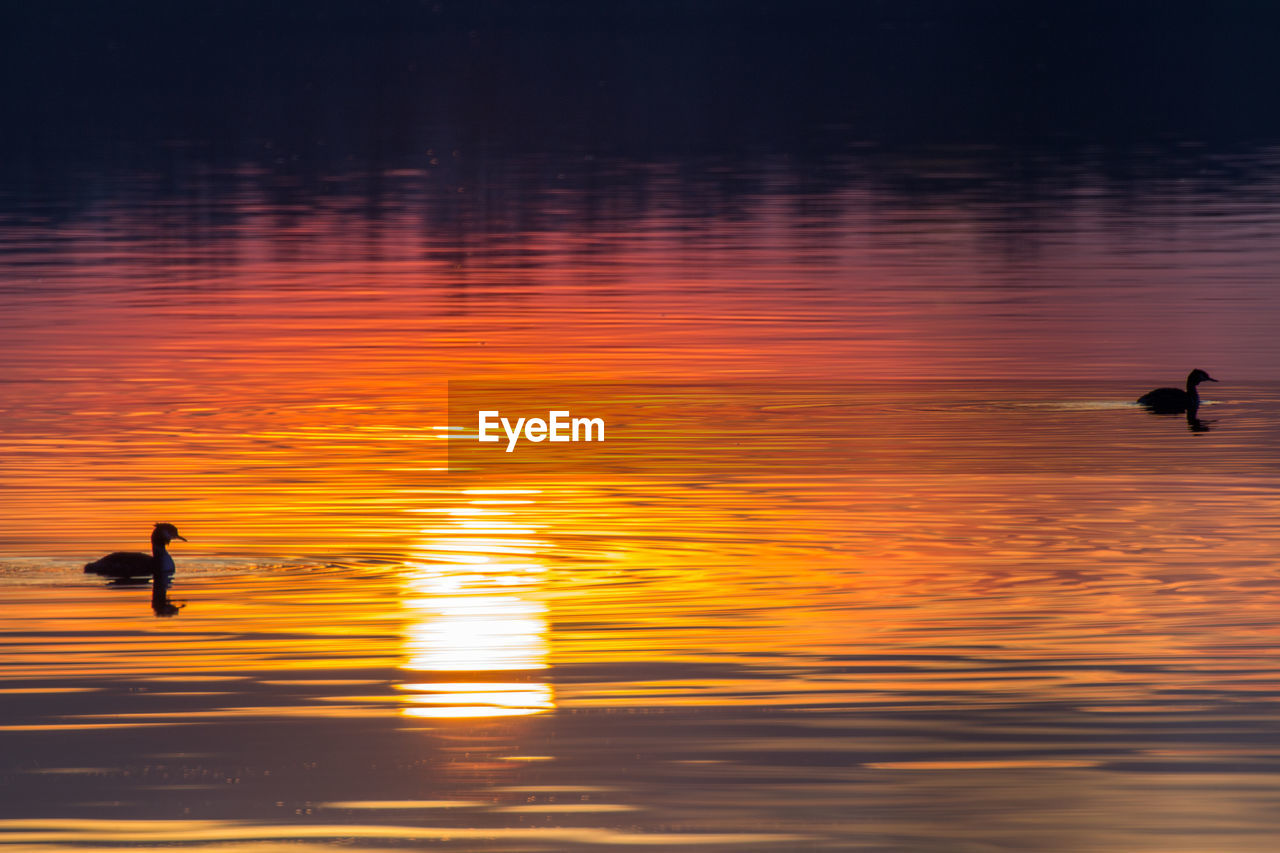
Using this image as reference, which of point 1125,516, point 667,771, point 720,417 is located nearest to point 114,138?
point 720,417

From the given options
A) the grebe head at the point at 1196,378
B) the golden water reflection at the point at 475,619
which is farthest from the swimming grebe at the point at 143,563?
the grebe head at the point at 1196,378

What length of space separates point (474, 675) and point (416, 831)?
297cm

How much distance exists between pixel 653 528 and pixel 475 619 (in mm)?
3270

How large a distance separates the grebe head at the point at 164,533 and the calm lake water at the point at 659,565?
30 cm

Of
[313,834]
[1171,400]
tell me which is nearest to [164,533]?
[313,834]

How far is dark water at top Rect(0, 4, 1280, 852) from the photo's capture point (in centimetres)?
1164

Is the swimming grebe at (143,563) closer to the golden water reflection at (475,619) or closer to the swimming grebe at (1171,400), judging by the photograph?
the golden water reflection at (475,619)

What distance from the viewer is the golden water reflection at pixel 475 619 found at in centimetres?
1330

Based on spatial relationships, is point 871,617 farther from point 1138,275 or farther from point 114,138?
point 114,138

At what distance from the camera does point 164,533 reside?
648 inches

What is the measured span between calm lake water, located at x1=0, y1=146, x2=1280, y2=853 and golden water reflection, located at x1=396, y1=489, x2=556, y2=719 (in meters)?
0.05

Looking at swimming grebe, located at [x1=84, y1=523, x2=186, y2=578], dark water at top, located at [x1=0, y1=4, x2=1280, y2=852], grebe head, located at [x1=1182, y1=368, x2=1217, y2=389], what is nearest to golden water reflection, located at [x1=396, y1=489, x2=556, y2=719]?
dark water at top, located at [x1=0, y1=4, x2=1280, y2=852]

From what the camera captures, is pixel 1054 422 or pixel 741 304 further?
pixel 741 304

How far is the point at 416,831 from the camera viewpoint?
10.9 m
